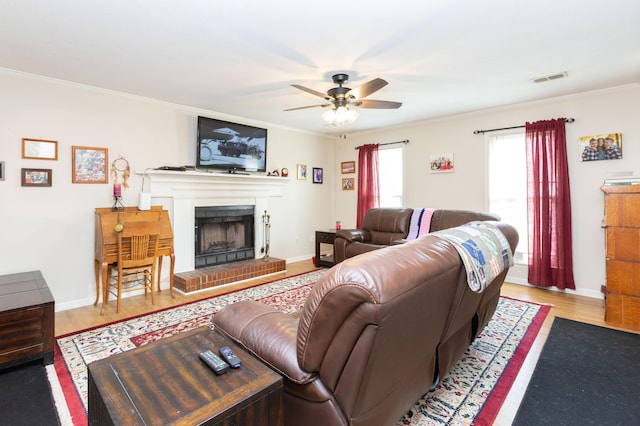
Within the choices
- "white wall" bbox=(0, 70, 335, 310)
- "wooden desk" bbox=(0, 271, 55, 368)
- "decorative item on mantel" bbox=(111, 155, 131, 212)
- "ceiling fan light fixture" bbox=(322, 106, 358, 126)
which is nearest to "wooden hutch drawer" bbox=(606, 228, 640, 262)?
"ceiling fan light fixture" bbox=(322, 106, 358, 126)

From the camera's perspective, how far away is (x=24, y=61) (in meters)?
2.85

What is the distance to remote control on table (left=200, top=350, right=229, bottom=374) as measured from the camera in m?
1.12

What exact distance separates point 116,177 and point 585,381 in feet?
15.4

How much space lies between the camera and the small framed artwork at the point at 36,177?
317 cm

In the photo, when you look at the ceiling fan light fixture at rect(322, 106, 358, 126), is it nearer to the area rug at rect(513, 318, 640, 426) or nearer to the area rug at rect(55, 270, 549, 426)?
the area rug at rect(55, 270, 549, 426)

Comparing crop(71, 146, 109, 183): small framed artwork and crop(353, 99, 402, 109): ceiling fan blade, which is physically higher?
crop(353, 99, 402, 109): ceiling fan blade

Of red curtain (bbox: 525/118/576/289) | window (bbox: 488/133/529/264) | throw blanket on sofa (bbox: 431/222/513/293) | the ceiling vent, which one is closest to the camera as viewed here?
throw blanket on sofa (bbox: 431/222/513/293)

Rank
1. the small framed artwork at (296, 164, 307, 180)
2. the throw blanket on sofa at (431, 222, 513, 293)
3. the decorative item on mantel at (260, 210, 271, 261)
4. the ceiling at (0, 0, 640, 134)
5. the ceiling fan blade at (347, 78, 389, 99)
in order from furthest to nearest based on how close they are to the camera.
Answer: the small framed artwork at (296, 164, 307, 180), the decorative item on mantel at (260, 210, 271, 261), the ceiling fan blade at (347, 78, 389, 99), the ceiling at (0, 0, 640, 134), the throw blanket on sofa at (431, 222, 513, 293)

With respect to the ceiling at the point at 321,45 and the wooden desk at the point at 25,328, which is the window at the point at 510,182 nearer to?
the ceiling at the point at 321,45

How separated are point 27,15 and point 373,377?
3.02 metres

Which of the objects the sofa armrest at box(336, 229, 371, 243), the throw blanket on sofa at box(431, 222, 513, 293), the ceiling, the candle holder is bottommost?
the sofa armrest at box(336, 229, 371, 243)

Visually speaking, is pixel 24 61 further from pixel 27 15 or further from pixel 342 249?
pixel 342 249

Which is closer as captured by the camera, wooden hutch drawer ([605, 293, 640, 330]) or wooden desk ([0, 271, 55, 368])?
wooden desk ([0, 271, 55, 368])

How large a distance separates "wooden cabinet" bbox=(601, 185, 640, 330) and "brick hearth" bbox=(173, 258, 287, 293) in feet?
12.6
